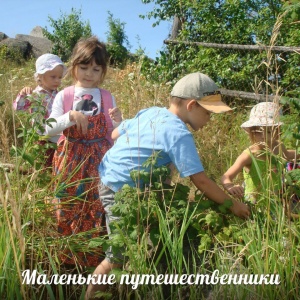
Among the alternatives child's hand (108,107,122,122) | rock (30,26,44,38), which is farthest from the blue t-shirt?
rock (30,26,44,38)

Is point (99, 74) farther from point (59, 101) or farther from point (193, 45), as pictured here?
point (193, 45)

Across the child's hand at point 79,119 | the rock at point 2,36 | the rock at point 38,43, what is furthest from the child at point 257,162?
the rock at point 2,36

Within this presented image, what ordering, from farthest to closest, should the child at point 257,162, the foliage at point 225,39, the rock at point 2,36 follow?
the rock at point 2,36 < the foliage at point 225,39 < the child at point 257,162

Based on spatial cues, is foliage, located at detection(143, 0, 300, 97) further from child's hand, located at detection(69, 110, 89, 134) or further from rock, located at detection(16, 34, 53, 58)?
rock, located at detection(16, 34, 53, 58)

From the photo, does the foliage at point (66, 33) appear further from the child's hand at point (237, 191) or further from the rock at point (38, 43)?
the child's hand at point (237, 191)

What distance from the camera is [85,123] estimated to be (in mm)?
2939

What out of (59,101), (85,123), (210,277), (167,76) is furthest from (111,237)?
(167,76)

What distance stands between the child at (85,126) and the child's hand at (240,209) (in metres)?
0.94

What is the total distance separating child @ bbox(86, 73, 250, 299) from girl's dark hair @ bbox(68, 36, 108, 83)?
738mm

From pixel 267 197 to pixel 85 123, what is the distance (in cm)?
127

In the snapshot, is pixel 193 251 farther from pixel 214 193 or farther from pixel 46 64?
pixel 46 64

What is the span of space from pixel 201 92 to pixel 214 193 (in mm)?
527

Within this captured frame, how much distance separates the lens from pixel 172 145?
2303mm

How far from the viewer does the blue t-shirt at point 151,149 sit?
2285 mm
